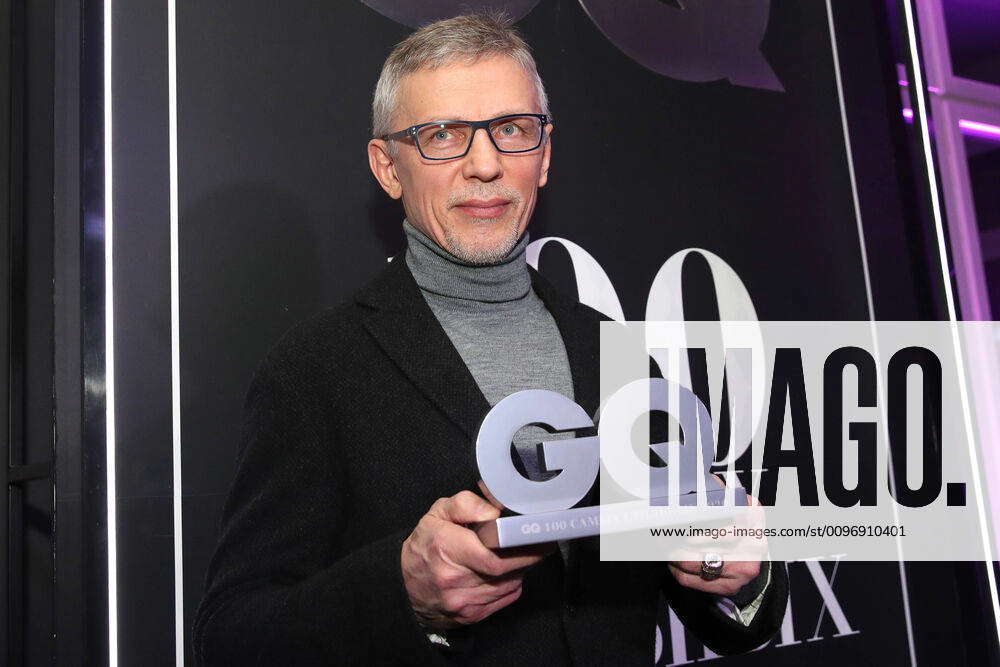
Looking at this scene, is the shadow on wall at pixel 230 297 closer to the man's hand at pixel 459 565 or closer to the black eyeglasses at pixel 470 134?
the black eyeglasses at pixel 470 134

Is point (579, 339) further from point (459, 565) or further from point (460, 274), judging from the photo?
point (459, 565)

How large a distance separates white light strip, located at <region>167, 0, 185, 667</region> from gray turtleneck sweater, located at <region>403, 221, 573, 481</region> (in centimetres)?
45

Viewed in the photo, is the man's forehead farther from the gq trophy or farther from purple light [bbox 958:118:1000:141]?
purple light [bbox 958:118:1000:141]

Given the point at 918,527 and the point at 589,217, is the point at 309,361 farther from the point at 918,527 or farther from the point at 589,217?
the point at 918,527

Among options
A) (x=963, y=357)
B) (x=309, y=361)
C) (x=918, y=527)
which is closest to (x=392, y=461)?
(x=309, y=361)


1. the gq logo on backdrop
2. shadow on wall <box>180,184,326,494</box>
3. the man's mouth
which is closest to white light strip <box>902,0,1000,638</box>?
the gq logo on backdrop

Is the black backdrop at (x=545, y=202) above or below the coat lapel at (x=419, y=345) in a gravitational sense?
above

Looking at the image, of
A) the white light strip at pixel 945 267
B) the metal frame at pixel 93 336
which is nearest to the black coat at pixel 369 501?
the metal frame at pixel 93 336

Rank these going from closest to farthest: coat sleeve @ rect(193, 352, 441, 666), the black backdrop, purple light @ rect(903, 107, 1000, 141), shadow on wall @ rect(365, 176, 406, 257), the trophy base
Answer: the trophy base → coat sleeve @ rect(193, 352, 441, 666) → the black backdrop → shadow on wall @ rect(365, 176, 406, 257) → purple light @ rect(903, 107, 1000, 141)

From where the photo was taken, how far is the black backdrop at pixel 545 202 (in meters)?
1.48

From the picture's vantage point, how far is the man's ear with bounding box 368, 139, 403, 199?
1.35 meters

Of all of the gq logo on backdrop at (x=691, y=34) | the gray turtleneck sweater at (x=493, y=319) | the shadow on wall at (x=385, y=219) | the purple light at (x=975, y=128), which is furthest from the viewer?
the purple light at (x=975, y=128)

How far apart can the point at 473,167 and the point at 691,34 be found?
3.69ft

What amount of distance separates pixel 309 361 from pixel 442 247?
10.1 inches
